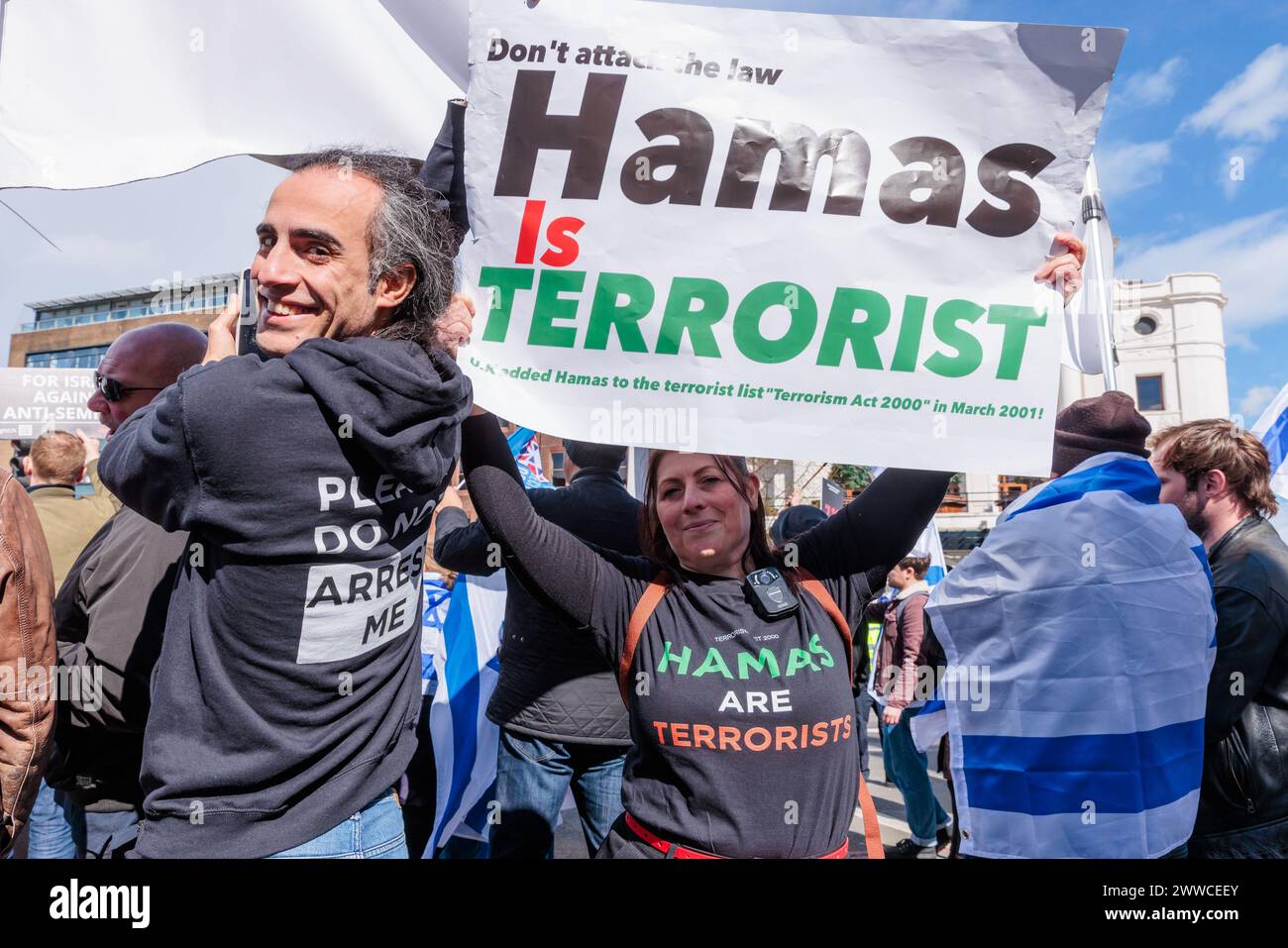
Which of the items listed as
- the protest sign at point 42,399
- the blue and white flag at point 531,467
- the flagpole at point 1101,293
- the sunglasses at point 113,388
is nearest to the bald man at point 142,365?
the sunglasses at point 113,388

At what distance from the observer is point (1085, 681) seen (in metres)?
2.27

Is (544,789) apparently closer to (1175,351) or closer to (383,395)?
(383,395)

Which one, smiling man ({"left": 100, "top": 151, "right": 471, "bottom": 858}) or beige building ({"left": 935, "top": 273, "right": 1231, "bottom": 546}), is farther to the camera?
beige building ({"left": 935, "top": 273, "right": 1231, "bottom": 546})

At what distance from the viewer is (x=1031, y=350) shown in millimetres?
1956

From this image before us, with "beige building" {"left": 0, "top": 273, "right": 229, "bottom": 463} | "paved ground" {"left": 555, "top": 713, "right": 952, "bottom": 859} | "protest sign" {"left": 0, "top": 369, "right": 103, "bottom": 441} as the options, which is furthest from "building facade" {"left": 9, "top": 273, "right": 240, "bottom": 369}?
"paved ground" {"left": 555, "top": 713, "right": 952, "bottom": 859}

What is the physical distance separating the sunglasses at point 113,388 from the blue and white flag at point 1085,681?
2.46m

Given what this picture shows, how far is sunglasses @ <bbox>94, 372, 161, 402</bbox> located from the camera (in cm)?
205

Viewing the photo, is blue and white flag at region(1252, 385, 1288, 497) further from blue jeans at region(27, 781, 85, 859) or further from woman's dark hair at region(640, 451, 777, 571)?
blue jeans at region(27, 781, 85, 859)

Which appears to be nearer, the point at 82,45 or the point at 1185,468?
the point at 82,45

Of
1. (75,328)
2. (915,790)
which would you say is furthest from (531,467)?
(75,328)

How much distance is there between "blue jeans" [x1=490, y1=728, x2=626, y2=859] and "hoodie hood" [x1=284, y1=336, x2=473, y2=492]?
167 cm
